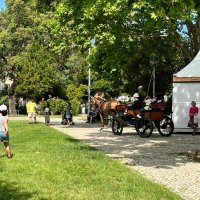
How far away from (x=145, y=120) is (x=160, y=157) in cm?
678

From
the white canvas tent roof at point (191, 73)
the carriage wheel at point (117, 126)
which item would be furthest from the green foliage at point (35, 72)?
the carriage wheel at point (117, 126)

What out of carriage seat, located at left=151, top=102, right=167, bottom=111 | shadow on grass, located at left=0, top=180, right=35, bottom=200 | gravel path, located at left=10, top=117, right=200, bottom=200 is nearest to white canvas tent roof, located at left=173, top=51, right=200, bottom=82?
carriage seat, located at left=151, top=102, right=167, bottom=111

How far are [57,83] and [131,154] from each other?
4622 cm

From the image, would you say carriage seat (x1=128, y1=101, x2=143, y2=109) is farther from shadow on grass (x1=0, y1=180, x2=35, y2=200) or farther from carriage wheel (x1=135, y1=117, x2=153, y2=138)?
shadow on grass (x1=0, y1=180, x2=35, y2=200)

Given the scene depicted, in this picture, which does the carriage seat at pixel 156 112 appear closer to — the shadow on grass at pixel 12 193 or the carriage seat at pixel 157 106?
the carriage seat at pixel 157 106

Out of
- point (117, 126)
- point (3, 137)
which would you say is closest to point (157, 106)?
point (117, 126)

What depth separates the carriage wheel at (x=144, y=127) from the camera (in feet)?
71.1

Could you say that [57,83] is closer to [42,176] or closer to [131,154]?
[131,154]

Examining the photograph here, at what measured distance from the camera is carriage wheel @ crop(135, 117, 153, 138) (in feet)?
71.1

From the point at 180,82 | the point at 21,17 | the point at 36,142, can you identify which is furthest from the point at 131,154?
the point at 21,17

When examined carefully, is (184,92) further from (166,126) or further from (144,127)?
(144,127)

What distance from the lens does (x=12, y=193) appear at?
9359 millimetres

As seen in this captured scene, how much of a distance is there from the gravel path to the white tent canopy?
322cm

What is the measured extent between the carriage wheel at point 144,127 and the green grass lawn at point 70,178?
660 cm
